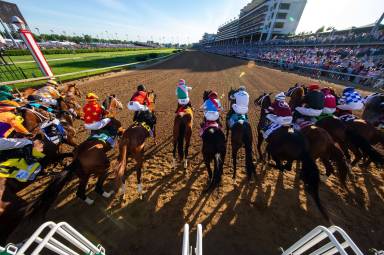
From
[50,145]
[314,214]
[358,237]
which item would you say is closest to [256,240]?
[314,214]

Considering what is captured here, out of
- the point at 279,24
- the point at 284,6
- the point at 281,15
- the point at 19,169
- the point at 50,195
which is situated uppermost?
the point at 284,6

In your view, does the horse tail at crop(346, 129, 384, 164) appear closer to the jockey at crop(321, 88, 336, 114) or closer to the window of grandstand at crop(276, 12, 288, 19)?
the jockey at crop(321, 88, 336, 114)

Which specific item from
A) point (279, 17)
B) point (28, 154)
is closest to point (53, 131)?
point (28, 154)

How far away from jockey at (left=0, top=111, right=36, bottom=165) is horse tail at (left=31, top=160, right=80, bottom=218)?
0.84 metres

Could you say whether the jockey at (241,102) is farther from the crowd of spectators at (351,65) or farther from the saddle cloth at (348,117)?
the crowd of spectators at (351,65)

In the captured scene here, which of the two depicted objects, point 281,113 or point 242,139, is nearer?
point 281,113

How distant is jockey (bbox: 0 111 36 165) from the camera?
11.0 feet

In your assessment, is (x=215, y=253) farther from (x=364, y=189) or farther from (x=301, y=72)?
(x=301, y=72)

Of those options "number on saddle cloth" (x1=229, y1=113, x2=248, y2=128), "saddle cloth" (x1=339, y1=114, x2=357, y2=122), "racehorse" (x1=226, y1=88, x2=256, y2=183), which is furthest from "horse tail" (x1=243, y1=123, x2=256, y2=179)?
"saddle cloth" (x1=339, y1=114, x2=357, y2=122)

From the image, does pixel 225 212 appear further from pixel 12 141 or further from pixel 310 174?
pixel 12 141

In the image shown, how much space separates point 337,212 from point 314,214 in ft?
1.58

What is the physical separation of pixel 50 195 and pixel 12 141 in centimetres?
134

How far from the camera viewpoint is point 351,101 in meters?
4.84

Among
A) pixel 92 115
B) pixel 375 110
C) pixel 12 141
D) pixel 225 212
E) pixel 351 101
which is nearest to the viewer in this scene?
pixel 12 141
